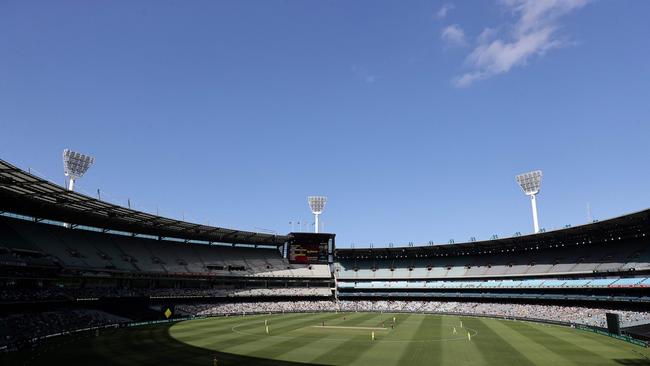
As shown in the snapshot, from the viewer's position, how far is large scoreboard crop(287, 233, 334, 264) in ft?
315

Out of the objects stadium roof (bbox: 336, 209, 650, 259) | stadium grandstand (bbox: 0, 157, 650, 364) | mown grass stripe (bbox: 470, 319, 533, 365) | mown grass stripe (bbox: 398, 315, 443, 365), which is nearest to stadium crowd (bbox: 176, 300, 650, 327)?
stadium grandstand (bbox: 0, 157, 650, 364)

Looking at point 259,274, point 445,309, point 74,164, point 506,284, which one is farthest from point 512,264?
point 74,164

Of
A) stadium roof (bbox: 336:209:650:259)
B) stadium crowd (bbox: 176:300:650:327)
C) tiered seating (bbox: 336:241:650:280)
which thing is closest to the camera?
stadium crowd (bbox: 176:300:650:327)

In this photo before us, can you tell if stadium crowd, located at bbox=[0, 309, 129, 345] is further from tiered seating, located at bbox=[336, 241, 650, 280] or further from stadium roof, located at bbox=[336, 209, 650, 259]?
tiered seating, located at bbox=[336, 241, 650, 280]

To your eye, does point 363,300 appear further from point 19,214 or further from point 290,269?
point 19,214

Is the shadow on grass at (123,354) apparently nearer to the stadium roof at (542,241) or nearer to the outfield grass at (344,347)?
the outfield grass at (344,347)

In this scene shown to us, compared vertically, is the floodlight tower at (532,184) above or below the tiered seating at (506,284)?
above

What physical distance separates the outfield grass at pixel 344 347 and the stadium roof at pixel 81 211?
17.4 m

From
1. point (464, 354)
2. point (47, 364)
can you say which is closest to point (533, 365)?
point (464, 354)

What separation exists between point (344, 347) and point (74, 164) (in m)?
64.6

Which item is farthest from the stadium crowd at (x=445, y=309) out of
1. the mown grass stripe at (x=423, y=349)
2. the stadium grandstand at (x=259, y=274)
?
the mown grass stripe at (x=423, y=349)

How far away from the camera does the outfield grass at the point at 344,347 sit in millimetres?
35812

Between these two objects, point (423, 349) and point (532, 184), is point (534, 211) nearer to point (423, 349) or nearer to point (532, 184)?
point (532, 184)

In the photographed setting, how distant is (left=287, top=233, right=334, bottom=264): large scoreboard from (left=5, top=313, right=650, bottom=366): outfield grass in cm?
3488
